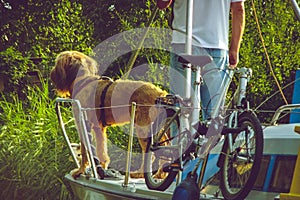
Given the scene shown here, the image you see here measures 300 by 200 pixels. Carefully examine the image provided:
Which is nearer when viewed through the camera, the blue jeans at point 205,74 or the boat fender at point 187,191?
the boat fender at point 187,191

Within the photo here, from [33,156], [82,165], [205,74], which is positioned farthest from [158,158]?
[33,156]

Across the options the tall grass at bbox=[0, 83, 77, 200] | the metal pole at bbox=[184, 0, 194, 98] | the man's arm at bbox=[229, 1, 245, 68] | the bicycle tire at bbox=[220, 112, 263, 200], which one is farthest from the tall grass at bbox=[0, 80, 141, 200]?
the bicycle tire at bbox=[220, 112, 263, 200]

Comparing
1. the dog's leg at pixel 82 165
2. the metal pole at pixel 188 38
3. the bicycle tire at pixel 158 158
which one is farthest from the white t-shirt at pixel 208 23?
the dog's leg at pixel 82 165

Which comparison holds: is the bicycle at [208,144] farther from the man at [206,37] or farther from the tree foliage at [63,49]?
the tree foliage at [63,49]

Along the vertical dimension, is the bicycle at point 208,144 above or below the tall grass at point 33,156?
above

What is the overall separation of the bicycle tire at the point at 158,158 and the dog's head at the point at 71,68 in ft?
4.59

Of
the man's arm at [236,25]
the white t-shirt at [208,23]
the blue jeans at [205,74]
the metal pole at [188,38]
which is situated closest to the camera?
the metal pole at [188,38]

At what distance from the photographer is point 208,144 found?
421 centimetres

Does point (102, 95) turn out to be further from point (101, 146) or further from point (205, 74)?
point (205, 74)

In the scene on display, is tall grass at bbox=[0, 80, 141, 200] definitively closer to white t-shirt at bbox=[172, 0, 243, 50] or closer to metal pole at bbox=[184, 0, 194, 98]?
white t-shirt at bbox=[172, 0, 243, 50]

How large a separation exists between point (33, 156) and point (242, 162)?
4047 millimetres

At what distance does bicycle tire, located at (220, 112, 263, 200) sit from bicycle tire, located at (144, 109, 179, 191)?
0.44 meters

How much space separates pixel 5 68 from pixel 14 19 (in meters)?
0.80

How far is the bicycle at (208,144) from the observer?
391cm
